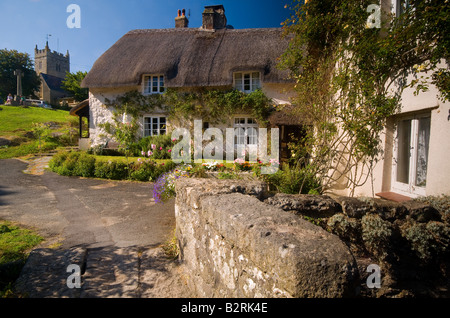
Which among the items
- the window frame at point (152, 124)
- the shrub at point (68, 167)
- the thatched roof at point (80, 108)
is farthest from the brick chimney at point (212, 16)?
the shrub at point (68, 167)

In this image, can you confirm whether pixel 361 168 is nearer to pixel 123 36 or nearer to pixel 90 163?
pixel 90 163

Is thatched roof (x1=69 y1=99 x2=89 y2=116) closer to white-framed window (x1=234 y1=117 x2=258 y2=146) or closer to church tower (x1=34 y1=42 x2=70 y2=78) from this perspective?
white-framed window (x1=234 y1=117 x2=258 y2=146)

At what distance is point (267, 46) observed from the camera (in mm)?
13875

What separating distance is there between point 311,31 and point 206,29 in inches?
479

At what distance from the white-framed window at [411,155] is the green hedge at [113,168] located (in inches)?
305

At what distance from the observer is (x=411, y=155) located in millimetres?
3672

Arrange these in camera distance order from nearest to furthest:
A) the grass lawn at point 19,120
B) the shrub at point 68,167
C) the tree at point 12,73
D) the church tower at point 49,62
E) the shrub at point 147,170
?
A: the shrub at point 147,170, the shrub at point 68,167, the grass lawn at point 19,120, the tree at point 12,73, the church tower at point 49,62

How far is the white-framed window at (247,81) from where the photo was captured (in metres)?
13.6

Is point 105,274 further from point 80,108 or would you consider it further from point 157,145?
point 80,108

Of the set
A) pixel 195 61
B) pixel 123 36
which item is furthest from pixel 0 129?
pixel 195 61

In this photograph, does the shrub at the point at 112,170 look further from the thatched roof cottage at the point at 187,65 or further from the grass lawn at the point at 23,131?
the grass lawn at the point at 23,131

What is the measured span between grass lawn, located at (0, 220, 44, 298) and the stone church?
4584 centimetres

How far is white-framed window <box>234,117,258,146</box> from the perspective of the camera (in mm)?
13461
